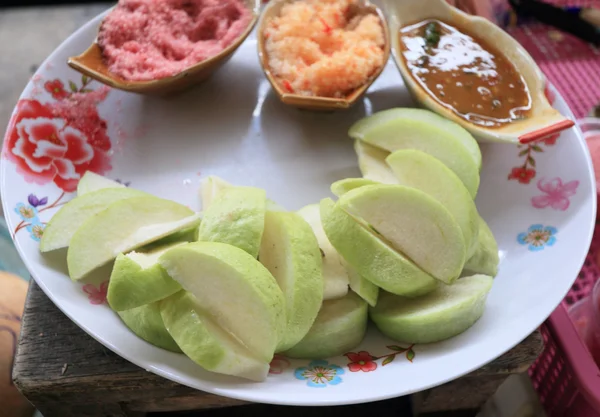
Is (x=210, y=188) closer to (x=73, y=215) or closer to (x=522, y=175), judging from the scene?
(x=73, y=215)

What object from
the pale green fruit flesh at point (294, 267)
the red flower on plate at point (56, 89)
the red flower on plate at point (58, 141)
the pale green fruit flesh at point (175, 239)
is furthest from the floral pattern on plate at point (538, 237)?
the red flower on plate at point (56, 89)

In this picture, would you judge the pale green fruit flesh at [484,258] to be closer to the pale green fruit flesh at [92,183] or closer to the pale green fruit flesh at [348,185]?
the pale green fruit flesh at [348,185]

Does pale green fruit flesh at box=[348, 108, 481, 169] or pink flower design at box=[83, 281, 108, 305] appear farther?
pale green fruit flesh at box=[348, 108, 481, 169]

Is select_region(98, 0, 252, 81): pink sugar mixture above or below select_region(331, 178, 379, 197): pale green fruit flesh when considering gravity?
above

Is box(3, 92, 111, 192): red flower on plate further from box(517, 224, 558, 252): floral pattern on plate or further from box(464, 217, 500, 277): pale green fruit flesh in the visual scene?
box(517, 224, 558, 252): floral pattern on plate

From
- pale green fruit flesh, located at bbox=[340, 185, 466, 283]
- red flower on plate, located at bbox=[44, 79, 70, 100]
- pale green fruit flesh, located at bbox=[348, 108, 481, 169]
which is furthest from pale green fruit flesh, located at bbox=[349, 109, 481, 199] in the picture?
red flower on plate, located at bbox=[44, 79, 70, 100]

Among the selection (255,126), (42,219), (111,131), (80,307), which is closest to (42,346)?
(80,307)

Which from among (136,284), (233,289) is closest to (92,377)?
(136,284)
